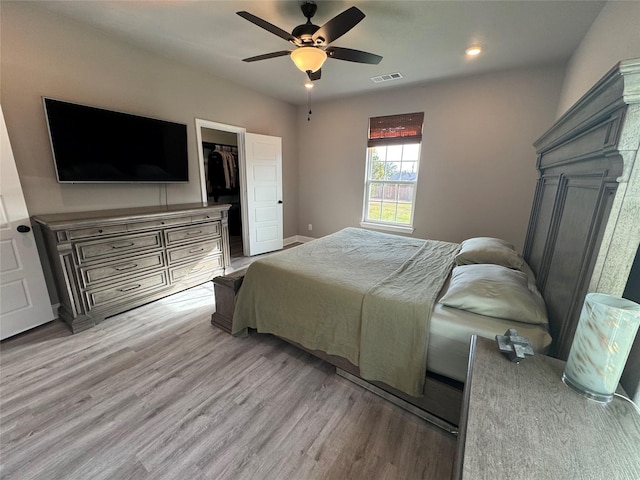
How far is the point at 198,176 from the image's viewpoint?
3.54m

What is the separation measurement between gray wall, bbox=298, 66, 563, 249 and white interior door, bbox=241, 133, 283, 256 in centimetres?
114

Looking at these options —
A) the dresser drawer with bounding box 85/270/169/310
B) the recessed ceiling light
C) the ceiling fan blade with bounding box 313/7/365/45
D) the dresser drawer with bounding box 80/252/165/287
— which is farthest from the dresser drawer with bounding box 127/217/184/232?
the recessed ceiling light

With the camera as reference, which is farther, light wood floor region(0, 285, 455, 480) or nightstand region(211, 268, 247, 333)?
nightstand region(211, 268, 247, 333)

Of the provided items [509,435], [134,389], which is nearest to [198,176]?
[134,389]

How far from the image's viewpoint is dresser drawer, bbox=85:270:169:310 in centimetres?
238

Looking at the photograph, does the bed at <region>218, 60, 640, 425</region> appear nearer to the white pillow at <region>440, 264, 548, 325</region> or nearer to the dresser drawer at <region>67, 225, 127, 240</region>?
the white pillow at <region>440, 264, 548, 325</region>

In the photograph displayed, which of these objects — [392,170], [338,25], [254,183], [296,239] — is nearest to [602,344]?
[338,25]

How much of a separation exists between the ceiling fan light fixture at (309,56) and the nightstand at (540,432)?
2227mm

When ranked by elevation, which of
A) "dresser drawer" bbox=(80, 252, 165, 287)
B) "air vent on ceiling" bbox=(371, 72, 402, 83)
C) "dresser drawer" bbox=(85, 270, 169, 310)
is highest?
"air vent on ceiling" bbox=(371, 72, 402, 83)

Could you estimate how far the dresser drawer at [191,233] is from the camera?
2855 millimetres

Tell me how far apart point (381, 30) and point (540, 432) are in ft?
9.54

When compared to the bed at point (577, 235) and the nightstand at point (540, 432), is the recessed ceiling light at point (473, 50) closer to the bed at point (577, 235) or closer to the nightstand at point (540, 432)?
the bed at point (577, 235)

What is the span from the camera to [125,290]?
2.58m

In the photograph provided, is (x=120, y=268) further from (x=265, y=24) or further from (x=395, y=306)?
Result: (x=395, y=306)
